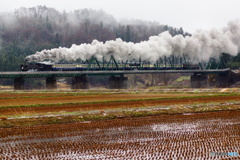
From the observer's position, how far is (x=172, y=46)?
167000 millimetres

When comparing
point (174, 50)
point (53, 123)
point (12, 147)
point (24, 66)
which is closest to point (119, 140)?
point (12, 147)

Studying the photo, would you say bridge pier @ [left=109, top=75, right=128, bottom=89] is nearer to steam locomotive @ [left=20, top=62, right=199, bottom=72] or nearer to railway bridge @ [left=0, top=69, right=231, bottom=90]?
railway bridge @ [left=0, top=69, right=231, bottom=90]

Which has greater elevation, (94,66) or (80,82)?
(94,66)

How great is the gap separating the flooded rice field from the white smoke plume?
10417cm

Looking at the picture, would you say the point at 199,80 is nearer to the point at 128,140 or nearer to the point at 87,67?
the point at 87,67

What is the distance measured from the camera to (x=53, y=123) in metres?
41.0

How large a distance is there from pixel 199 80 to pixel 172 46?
24.9 metres

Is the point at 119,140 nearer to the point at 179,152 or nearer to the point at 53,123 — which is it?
the point at 179,152

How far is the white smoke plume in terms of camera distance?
14790 centimetres

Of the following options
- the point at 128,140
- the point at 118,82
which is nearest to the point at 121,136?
the point at 128,140

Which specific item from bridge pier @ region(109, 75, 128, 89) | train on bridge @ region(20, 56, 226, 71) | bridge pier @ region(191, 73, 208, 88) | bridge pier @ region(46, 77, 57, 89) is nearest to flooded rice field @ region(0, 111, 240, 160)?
train on bridge @ region(20, 56, 226, 71)

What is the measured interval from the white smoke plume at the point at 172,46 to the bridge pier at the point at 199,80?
823 cm

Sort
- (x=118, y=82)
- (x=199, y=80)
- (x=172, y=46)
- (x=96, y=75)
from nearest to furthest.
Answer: (x=96, y=75), (x=118, y=82), (x=172, y=46), (x=199, y=80)

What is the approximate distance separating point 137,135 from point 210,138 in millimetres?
6119
